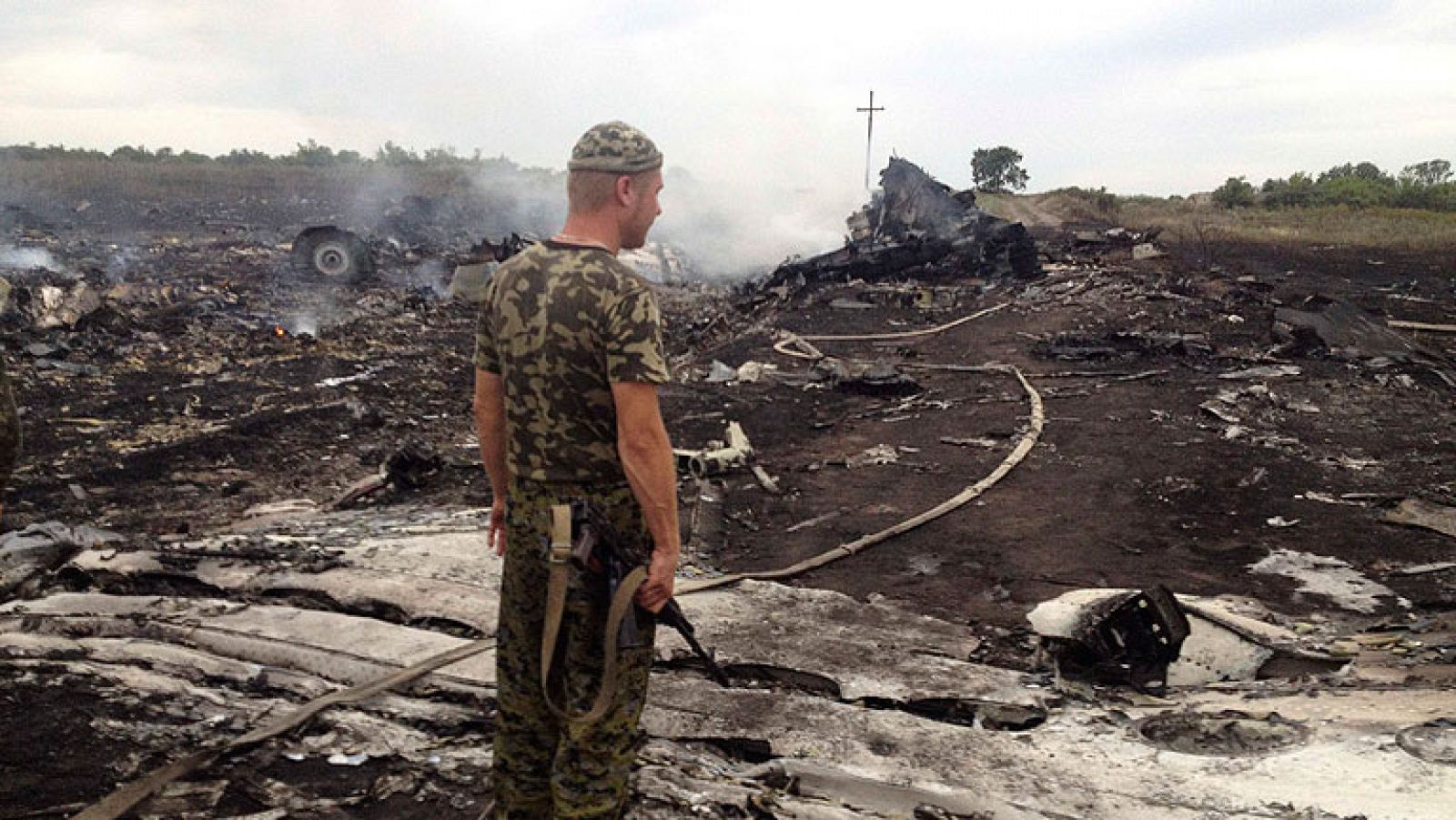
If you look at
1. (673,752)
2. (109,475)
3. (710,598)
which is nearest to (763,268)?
(109,475)

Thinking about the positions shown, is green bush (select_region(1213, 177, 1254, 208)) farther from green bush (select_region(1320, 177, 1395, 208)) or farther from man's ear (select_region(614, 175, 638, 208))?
man's ear (select_region(614, 175, 638, 208))

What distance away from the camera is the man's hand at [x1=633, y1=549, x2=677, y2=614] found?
234cm

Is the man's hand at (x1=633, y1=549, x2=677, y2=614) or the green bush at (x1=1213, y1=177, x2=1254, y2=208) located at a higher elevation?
the green bush at (x1=1213, y1=177, x2=1254, y2=208)

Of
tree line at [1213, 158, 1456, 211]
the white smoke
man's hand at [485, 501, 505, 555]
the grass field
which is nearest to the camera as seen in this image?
man's hand at [485, 501, 505, 555]

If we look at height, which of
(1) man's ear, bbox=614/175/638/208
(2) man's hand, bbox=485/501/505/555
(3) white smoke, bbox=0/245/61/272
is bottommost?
(2) man's hand, bbox=485/501/505/555

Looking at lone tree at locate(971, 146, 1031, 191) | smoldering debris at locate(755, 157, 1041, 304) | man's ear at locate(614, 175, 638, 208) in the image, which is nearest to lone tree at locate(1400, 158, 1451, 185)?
lone tree at locate(971, 146, 1031, 191)

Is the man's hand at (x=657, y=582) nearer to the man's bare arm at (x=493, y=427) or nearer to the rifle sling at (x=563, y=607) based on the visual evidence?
the rifle sling at (x=563, y=607)

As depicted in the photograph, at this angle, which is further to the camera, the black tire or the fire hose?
the black tire

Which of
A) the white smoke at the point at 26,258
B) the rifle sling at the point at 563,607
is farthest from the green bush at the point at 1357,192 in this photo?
the rifle sling at the point at 563,607

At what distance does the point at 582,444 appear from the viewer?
2355mm

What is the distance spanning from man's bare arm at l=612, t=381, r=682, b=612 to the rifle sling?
0.20 ft

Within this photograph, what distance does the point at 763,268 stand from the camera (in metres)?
23.6

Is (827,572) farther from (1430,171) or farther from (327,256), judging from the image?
(1430,171)

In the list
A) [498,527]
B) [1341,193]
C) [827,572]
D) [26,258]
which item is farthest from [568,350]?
[1341,193]
